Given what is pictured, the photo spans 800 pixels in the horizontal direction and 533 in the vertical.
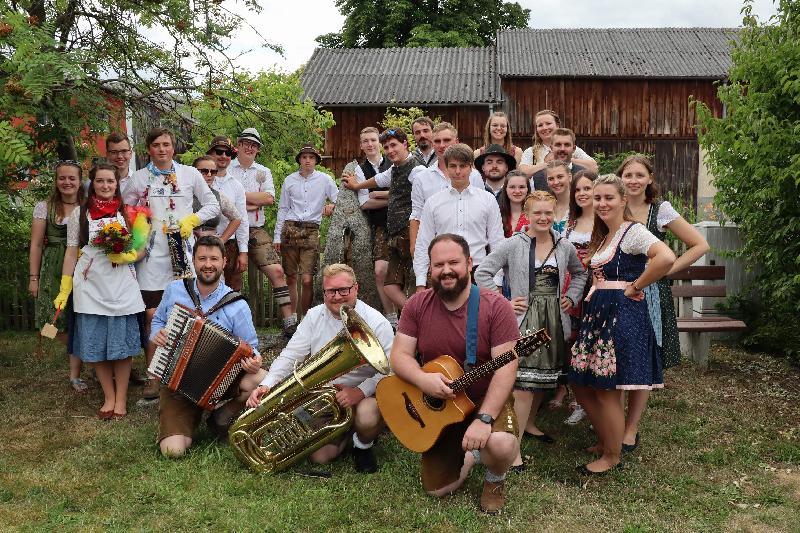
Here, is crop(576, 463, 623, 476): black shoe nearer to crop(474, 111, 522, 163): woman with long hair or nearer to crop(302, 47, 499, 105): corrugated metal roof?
crop(474, 111, 522, 163): woman with long hair

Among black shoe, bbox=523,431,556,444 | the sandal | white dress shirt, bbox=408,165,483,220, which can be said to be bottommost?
black shoe, bbox=523,431,556,444

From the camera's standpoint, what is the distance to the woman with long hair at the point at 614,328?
4656mm

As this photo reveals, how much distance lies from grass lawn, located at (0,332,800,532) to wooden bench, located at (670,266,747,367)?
1.46 meters

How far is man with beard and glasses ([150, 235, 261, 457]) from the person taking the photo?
5262mm

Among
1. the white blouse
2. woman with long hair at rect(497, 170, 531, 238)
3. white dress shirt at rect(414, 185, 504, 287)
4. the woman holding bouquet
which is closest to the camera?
the white blouse

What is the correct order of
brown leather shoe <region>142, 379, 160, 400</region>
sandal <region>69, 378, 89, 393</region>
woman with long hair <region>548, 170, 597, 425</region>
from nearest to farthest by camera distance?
woman with long hair <region>548, 170, 597, 425</region> → brown leather shoe <region>142, 379, 160, 400</region> → sandal <region>69, 378, 89, 393</region>

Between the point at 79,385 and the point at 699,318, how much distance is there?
6.38 m

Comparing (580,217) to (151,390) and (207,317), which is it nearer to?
(207,317)

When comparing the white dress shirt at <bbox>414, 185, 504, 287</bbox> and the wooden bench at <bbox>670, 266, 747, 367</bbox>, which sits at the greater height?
the white dress shirt at <bbox>414, 185, 504, 287</bbox>

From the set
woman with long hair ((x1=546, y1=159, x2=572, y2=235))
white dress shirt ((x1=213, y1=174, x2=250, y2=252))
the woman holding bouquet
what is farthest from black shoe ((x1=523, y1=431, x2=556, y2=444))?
white dress shirt ((x1=213, y1=174, x2=250, y2=252))

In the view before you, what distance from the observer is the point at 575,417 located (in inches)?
230

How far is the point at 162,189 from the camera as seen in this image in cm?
637

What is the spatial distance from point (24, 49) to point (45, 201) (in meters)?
1.80

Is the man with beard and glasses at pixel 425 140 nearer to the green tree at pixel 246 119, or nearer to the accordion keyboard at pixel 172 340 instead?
the green tree at pixel 246 119
